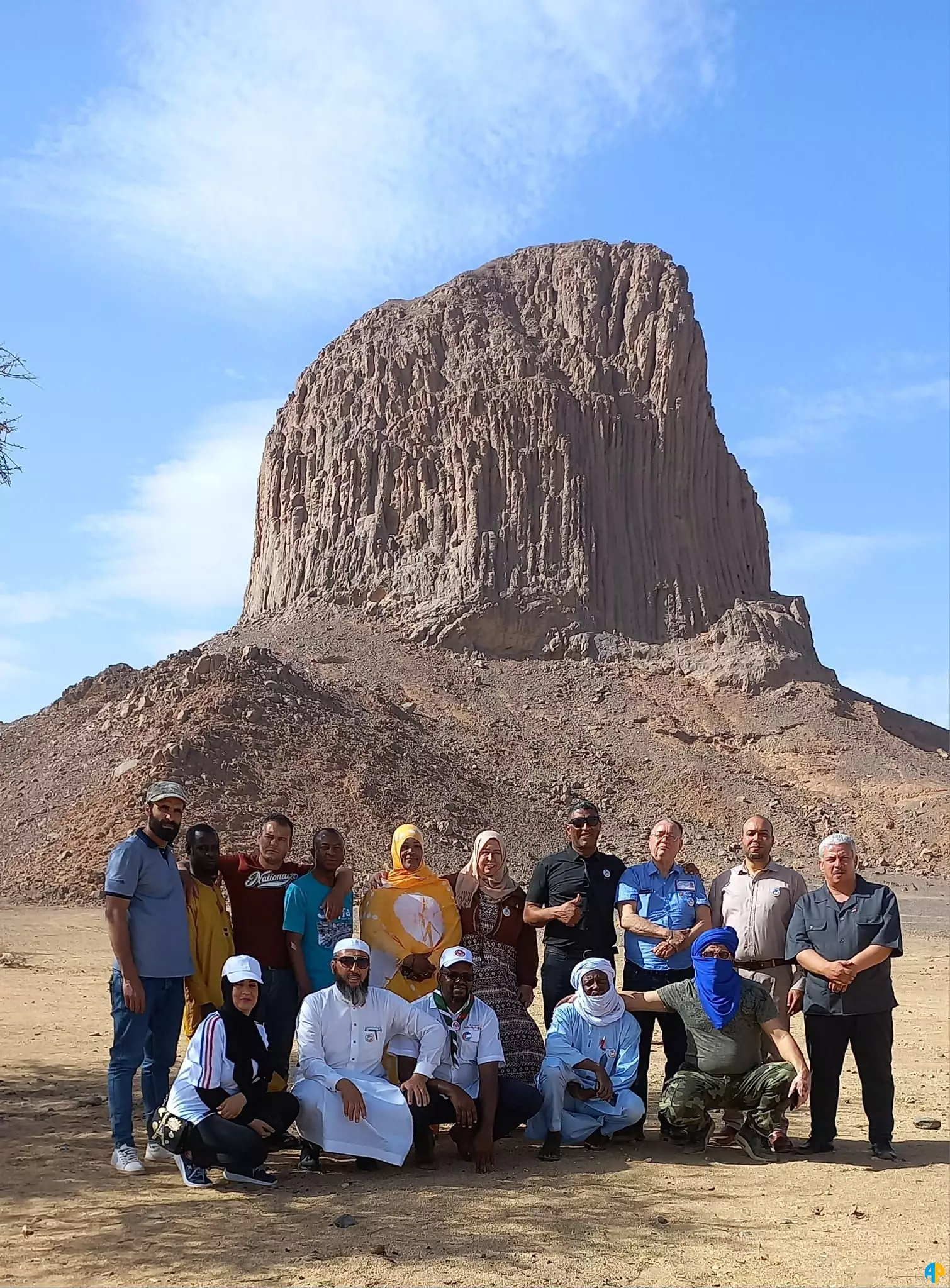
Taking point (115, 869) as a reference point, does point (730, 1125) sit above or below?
below

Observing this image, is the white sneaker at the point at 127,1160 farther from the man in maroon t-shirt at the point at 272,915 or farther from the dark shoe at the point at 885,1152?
the dark shoe at the point at 885,1152

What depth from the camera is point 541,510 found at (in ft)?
188

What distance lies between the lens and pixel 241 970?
683cm

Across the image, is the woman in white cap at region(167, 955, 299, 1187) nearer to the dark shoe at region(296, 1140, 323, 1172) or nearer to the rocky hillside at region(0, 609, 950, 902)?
the dark shoe at region(296, 1140, 323, 1172)

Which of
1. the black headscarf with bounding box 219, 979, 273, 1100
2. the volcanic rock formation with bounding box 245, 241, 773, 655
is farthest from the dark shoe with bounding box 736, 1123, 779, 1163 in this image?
the volcanic rock formation with bounding box 245, 241, 773, 655

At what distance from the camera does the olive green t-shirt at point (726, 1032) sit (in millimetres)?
7523

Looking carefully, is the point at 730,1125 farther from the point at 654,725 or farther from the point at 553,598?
the point at 553,598

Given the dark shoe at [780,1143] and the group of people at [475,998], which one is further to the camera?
the dark shoe at [780,1143]

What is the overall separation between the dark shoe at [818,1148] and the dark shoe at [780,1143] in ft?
0.27

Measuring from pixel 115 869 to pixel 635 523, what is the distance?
5239cm

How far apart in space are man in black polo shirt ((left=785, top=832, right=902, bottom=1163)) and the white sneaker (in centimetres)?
391

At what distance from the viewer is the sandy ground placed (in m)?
5.61

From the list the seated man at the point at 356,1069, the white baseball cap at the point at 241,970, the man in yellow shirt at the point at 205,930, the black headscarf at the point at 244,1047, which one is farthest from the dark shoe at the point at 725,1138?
the man in yellow shirt at the point at 205,930

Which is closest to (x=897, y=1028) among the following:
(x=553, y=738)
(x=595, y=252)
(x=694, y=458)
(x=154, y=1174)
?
(x=154, y=1174)
